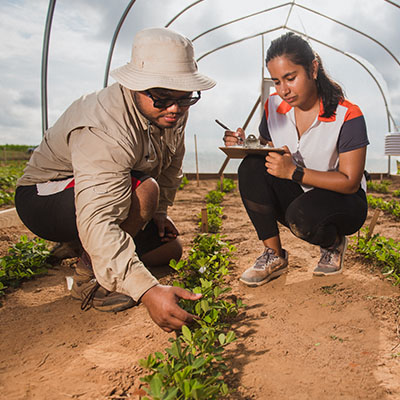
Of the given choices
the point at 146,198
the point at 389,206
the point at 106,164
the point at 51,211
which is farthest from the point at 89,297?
the point at 389,206

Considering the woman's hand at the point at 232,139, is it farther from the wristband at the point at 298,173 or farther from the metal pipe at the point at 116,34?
the metal pipe at the point at 116,34

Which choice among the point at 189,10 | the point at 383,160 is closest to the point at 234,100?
the point at 189,10

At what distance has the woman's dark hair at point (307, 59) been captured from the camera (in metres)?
2.10

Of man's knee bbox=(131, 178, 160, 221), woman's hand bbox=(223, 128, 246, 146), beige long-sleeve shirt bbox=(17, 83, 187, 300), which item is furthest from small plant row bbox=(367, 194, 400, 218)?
man's knee bbox=(131, 178, 160, 221)

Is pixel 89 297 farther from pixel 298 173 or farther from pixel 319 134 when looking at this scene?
pixel 319 134

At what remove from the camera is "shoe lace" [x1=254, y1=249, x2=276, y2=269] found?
2396 mm

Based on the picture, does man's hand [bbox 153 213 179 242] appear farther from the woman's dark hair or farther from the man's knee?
the woman's dark hair

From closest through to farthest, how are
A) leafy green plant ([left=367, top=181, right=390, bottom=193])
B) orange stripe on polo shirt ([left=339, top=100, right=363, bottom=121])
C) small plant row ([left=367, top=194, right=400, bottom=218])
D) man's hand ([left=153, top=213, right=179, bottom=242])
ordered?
orange stripe on polo shirt ([left=339, top=100, right=363, bottom=121]) < man's hand ([left=153, top=213, right=179, bottom=242]) < small plant row ([left=367, top=194, right=400, bottom=218]) < leafy green plant ([left=367, top=181, right=390, bottom=193])

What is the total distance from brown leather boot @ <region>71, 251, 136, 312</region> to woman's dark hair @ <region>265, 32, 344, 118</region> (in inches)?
62.1

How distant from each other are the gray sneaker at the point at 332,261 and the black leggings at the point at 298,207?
0.07 metres

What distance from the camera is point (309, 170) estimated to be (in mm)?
2191

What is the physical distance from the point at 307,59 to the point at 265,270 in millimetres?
1259

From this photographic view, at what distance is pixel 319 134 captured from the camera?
7.45 ft

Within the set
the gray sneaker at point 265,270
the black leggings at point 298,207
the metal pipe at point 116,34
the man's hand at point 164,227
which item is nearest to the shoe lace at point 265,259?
the gray sneaker at point 265,270
